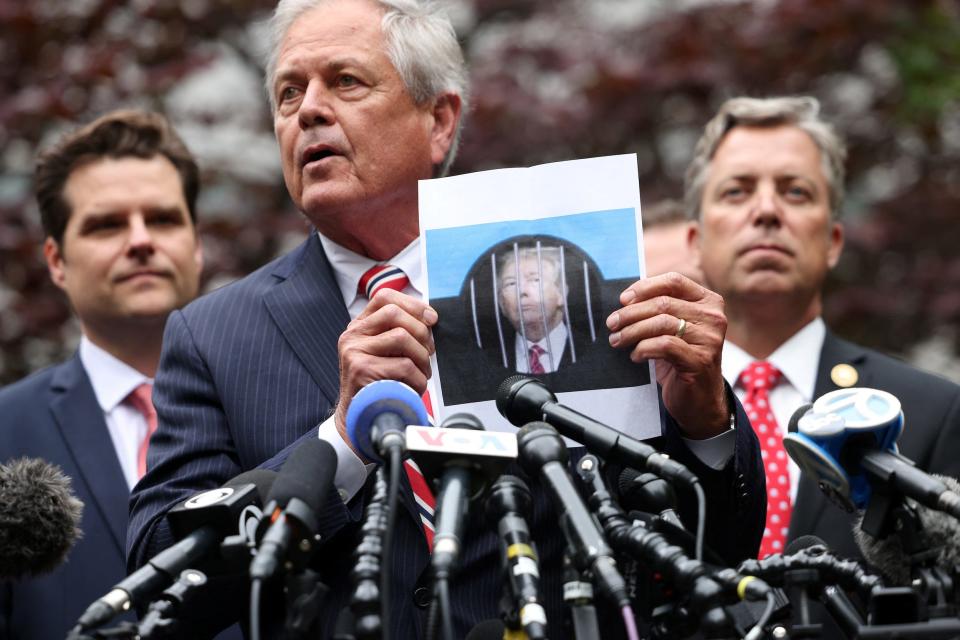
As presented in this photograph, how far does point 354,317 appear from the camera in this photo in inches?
140

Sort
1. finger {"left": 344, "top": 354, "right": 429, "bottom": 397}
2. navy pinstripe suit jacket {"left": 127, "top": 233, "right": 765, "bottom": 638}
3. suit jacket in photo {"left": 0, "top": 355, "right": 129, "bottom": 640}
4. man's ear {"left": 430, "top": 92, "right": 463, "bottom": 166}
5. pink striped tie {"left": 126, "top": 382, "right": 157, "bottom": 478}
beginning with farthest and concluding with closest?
pink striped tie {"left": 126, "top": 382, "right": 157, "bottom": 478}
suit jacket in photo {"left": 0, "top": 355, "right": 129, "bottom": 640}
man's ear {"left": 430, "top": 92, "right": 463, "bottom": 166}
navy pinstripe suit jacket {"left": 127, "top": 233, "right": 765, "bottom": 638}
finger {"left": 344, "top": 354, "right": 429, "bottom": 397}

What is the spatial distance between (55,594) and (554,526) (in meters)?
2.01

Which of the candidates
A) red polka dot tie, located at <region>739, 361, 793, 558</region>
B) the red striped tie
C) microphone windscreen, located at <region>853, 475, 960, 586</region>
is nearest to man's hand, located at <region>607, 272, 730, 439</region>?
microphone windscreen, located at <region>853, 475, 960, 586</region>

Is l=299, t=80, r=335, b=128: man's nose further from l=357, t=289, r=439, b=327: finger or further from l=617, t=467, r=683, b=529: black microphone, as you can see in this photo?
l=617, t=467, r=683, b=529: black microphone

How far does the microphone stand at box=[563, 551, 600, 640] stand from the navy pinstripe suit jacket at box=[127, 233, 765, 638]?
0.74 meters

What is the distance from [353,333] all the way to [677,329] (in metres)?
0.71

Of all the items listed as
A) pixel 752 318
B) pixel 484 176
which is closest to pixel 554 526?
pixel 484 176

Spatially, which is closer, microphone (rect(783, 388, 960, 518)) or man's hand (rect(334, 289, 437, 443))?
microphone (rect(783, 388, 960, 518))

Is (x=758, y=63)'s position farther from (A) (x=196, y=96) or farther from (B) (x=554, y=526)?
(B) (x=554, y=526)

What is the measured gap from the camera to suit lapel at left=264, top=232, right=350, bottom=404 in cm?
335

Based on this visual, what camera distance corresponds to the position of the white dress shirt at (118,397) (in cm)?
492

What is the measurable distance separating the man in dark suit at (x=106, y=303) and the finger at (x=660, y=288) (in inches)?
93.8

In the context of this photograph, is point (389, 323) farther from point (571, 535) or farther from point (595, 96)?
point (595, 96)

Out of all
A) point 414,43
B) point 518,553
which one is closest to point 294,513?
point 518,553
